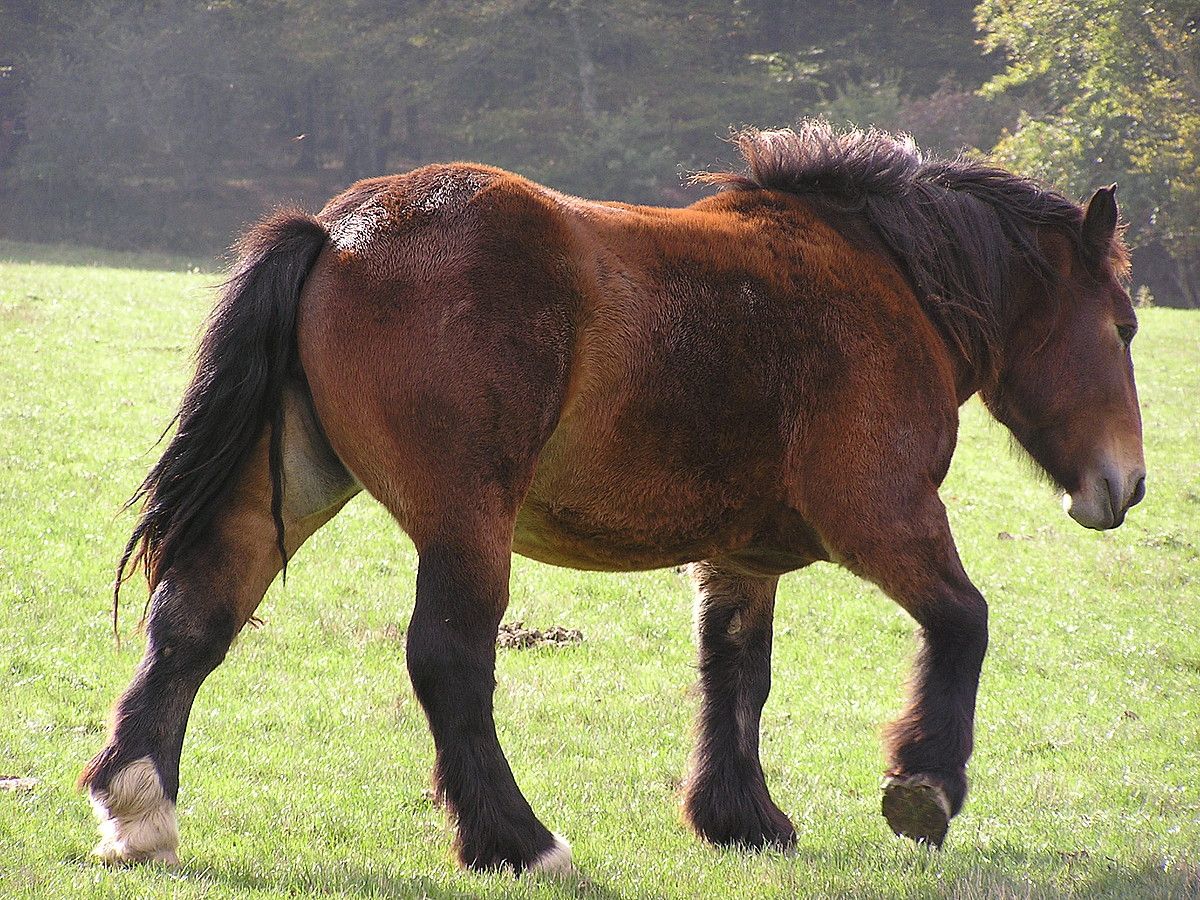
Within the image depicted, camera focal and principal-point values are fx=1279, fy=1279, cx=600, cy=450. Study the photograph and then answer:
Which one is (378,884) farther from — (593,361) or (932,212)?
(932,212)

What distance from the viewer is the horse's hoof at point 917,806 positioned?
429 centimetres

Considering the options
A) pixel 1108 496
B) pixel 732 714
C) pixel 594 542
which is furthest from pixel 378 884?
pixel 1108 496

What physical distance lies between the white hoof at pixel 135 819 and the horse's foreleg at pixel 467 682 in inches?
35.2

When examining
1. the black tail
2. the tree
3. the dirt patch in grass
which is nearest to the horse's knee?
the black tail

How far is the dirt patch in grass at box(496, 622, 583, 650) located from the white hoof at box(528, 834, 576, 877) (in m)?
4.10

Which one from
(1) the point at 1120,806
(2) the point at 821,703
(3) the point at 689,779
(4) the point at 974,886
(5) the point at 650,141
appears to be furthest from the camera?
(5) the point at 650,141

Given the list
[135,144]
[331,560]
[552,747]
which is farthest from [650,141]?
[552,747]

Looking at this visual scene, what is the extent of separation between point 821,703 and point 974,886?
3663 mm

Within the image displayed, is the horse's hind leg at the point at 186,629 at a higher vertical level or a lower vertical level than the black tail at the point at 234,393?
lower

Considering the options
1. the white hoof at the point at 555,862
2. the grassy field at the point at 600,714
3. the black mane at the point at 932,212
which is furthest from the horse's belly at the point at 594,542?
the black mane at the point at 932,212

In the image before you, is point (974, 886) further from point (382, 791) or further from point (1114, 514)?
point (382, 791)

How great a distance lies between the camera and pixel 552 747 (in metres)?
6.74

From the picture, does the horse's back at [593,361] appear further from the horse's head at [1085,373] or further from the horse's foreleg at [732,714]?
the horse's head at [1085,373]

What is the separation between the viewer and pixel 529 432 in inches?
166
